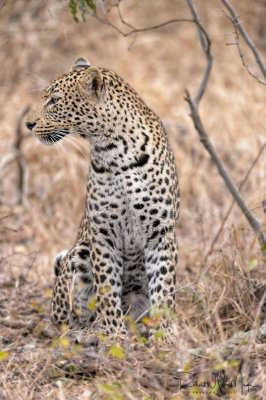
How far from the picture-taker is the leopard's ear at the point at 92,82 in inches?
235

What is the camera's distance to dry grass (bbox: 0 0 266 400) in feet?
16.0

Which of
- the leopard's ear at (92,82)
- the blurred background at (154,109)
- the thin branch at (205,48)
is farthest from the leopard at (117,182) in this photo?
the thin branch at (205,48)

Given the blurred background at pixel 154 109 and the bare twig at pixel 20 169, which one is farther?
the bare twig at pixel 20 169

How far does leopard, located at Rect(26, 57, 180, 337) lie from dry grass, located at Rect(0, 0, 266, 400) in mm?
439

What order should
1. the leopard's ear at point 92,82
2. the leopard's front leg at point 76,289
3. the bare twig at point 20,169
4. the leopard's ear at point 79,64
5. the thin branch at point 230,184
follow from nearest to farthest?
the leopard's ear at point 92,82 < the leopard's front leg at point 76,289 < the leopard's ear at point 79,64 < the thin branch at point 230,184 < the bare twig at point 20,169

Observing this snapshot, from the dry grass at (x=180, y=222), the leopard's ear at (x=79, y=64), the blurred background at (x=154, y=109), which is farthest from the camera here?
the blurred background at (x=154, y=109)

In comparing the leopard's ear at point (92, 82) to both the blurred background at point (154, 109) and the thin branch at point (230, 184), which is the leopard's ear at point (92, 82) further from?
the blurred background at point (154, 109)

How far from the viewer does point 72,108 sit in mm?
6086

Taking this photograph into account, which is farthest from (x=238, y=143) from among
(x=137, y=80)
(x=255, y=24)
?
(x=255, y=24)

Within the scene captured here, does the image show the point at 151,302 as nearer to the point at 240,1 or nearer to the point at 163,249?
the point at 163,249

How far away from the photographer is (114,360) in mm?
5074

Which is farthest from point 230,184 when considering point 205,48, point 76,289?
point 76,289

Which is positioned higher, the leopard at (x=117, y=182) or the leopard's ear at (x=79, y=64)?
the leopard's ear at (x=79, y=64)

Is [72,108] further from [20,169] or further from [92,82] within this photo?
[20,169]
